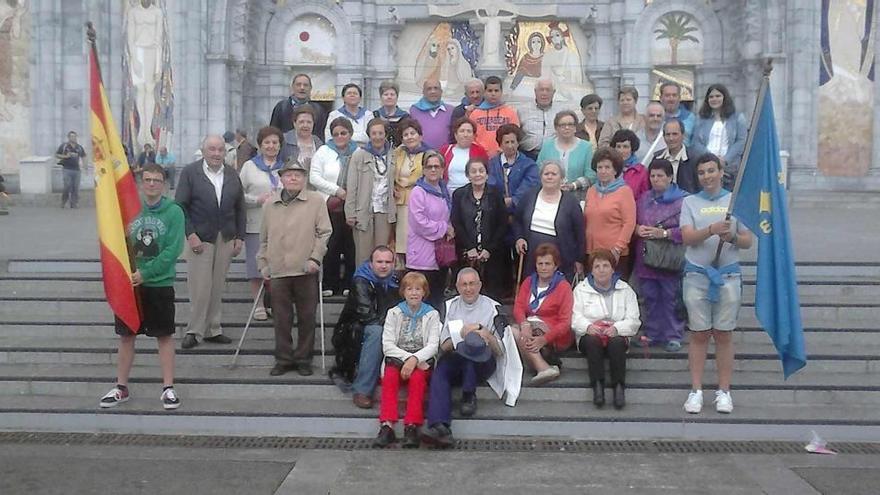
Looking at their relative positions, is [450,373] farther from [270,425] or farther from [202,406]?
[202,406]

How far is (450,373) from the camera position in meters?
6.70

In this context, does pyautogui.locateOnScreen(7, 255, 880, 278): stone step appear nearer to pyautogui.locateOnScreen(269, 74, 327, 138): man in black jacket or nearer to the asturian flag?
pyautogui.locateOnScreen(269, 74, 327, 138): man in black jacket

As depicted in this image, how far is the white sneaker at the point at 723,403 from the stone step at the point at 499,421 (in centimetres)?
6

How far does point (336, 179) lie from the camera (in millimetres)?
8336

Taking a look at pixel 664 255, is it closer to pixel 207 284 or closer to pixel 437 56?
pixel 207 284

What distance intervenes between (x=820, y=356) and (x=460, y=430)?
3374 mm

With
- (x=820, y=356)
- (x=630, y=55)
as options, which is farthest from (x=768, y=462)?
(x=630, y=55)

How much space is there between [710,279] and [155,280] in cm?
436

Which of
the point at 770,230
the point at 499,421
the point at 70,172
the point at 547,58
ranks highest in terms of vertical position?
the point at 547,58

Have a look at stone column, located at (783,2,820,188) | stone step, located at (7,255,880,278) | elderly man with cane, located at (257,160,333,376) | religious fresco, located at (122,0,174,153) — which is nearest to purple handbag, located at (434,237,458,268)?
elderly man with cane, located at (257,160,333,376)

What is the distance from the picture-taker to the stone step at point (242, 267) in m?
9.52

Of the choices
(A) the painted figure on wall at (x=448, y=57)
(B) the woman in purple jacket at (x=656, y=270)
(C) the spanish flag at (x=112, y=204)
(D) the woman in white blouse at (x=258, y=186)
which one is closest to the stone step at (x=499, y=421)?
(C) the spanish flag at (x=112, y=204)

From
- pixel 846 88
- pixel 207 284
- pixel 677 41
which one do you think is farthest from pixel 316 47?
pixel 207 284

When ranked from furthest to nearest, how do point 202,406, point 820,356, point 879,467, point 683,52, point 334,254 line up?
point 683,52 → point 334,254 → point 820,356 → point 202,406 → point 879,467
